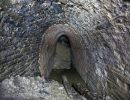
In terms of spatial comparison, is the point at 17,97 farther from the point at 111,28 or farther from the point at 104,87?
the point at 111,28

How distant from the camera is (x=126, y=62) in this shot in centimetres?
322

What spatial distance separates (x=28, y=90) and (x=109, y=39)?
96.1 inches

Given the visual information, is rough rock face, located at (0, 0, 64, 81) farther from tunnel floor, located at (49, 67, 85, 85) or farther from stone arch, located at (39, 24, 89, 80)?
tunnel floor, located at (49, 67, 85, 85)

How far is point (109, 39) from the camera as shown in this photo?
3631 mm

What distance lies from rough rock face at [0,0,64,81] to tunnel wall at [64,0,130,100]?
49 centimetres

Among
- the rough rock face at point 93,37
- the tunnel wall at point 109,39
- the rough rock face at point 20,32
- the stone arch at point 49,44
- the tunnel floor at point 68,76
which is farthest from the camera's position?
the tunnel floor at point 68,76

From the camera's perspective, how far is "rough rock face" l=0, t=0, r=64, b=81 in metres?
3.52

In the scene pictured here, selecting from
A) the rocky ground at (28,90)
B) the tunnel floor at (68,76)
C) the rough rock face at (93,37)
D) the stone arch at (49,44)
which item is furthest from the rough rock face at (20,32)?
the tunnel floor at (68,76)

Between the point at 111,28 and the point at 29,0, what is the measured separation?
1.38 meters

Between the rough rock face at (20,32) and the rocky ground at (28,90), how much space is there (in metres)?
0.21

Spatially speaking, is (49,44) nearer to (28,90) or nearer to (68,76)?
(68,76)

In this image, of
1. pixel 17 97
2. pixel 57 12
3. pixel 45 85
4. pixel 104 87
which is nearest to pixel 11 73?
pixel 17 97

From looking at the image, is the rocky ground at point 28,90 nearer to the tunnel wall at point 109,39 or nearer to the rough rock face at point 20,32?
the rough rock face at point 20,32

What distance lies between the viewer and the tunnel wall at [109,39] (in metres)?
3.08
